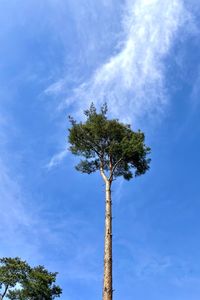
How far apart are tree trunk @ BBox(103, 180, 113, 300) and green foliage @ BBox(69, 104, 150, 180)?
8.94 ft

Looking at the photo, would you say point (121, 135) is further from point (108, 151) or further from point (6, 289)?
point (6, 289)

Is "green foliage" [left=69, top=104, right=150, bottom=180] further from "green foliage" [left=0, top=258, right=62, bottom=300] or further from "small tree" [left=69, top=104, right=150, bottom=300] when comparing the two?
"green foliage" [left=0, top=258, right=62, bottom=300]

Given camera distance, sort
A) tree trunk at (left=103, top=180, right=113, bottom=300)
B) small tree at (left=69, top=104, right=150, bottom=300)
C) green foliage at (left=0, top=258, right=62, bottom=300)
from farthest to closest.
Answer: green foliage at (left=0, top=258, right=62, bottom=300)
small tree at (left=69, top=104, right=150, bottom=300)
tree trunk at (left=103, top=180, right=113, bottom=300)

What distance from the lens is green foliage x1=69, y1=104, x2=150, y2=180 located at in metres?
22.4

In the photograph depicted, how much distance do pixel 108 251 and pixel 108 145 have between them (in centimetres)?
788

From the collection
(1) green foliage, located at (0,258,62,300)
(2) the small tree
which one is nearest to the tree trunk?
(2) the small tree

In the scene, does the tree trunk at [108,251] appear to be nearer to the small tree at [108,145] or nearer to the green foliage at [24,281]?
the small tree at [108,145]

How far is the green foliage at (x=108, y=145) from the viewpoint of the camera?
22.4 m

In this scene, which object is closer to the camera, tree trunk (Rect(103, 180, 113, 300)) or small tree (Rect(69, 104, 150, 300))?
tree trunk (Rect(103, 180, 113, 300))

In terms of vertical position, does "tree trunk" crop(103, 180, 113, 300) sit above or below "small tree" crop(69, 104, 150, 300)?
below

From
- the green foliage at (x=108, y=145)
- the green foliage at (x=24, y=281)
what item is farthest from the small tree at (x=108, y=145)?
the green foliage at (x=24, y=281)

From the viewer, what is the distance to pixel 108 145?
22.8 m

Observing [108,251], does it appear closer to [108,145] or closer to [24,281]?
[108,145]

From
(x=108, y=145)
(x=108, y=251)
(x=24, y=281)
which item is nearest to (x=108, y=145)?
(x=108, y=145)
